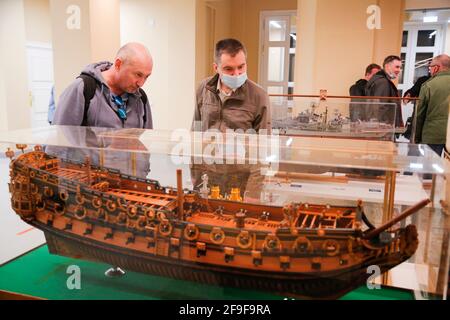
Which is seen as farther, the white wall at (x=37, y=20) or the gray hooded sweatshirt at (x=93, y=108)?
the white wall at (x=37, y=20)

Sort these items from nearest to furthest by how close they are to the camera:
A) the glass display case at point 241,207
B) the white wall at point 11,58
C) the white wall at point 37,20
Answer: the glass display case at point 241,207 < the white wall at point 11,58 < the white wall at point 37,20

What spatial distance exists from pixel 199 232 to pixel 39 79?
27.2 ft

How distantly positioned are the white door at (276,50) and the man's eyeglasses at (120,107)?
25.5 feet

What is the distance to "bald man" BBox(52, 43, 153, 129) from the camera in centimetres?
222

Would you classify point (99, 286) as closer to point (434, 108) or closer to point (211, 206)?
point (211, 206)

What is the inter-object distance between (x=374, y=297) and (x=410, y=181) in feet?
1.39

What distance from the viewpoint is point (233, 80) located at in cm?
241

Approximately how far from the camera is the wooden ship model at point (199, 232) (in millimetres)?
1342

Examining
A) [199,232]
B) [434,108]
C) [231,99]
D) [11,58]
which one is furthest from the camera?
[11,58]

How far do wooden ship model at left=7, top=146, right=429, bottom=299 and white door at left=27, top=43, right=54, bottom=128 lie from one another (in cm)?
718

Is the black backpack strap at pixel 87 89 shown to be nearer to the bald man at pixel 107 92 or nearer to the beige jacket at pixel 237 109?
the bald man at pixel 107 92

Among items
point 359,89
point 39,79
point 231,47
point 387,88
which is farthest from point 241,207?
point 39,79

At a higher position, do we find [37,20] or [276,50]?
[37,20]

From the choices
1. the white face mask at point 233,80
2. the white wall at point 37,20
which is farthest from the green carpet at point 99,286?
the white wall at point 37,20
